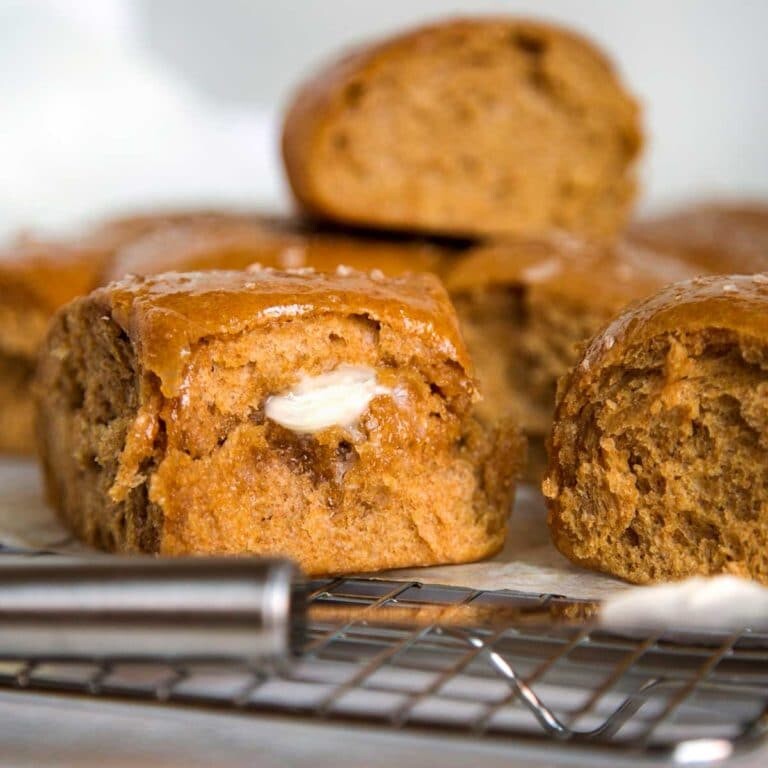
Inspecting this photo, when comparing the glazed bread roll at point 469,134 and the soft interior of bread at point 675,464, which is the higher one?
the glazed bread roll at point 469,134

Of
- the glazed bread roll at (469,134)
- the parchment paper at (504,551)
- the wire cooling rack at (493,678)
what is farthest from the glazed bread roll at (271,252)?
the wire cooling rack at (493,678)

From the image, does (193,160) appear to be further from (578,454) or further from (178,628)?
(178,628)

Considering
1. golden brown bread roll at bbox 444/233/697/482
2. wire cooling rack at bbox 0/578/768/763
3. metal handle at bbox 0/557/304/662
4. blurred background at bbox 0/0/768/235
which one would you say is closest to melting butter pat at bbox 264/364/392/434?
wire cooling rack at bbox 0/578/768/763

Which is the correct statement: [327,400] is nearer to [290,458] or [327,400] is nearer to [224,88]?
[290,458]

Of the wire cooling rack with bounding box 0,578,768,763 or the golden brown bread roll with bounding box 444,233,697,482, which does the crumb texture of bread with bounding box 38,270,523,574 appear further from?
the golden brown bread roll with bounding box 444,233,697,482

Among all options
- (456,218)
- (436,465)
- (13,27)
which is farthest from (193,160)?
(436,465)

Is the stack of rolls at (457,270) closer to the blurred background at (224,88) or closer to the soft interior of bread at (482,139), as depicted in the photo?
the soft interior of bread at (482,139)
